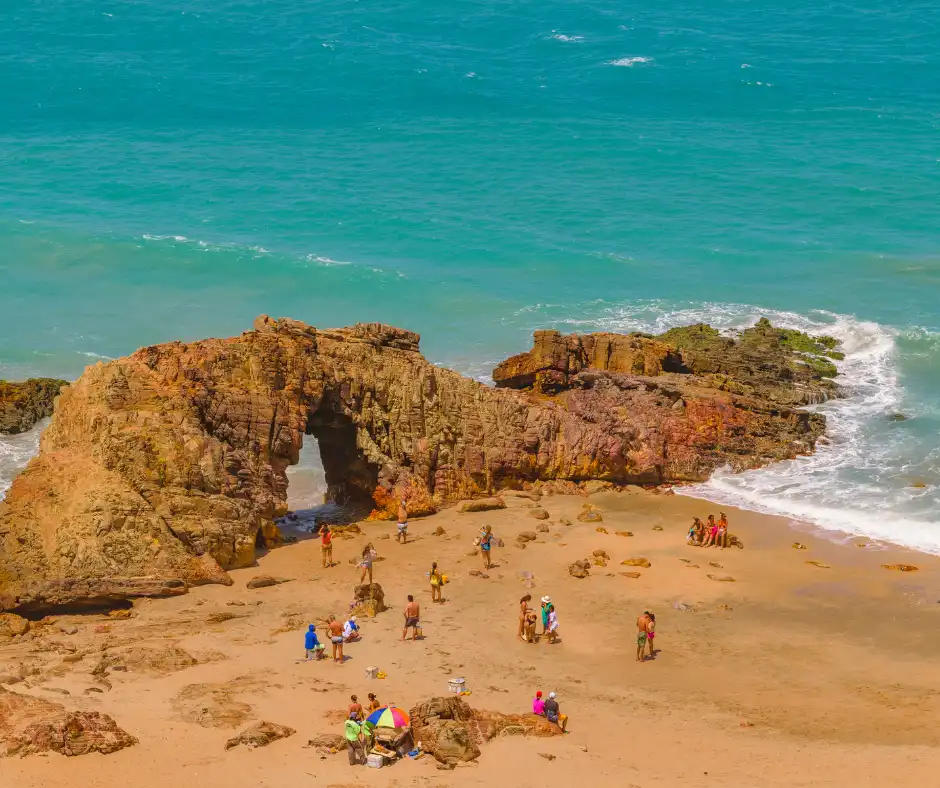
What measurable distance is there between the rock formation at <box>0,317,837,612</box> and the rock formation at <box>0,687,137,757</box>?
18.8 feet

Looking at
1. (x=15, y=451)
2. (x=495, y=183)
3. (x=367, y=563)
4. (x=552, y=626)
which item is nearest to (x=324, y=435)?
(x=367, y=563)

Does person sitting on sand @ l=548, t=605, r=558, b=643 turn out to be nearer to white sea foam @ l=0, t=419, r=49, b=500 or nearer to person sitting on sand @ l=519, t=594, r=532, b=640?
person sitting on sand @ l=519, t=594, r=532, b=640

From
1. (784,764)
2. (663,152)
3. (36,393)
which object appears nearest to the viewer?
(784,764)

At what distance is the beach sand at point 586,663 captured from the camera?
17125mm

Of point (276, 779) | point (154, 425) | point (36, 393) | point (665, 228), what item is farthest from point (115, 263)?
point (276, 779)

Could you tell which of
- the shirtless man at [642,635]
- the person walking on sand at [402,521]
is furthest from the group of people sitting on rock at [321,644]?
the person walking on sand at [402,521]

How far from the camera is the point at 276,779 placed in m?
16.4

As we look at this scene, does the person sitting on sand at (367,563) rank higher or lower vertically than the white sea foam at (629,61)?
lower

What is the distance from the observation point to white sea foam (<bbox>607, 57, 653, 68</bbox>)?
241 ft

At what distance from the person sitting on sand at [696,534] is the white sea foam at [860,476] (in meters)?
2.63

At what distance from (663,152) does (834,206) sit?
34.5 feet

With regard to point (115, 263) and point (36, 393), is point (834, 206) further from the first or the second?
point (36, 393)

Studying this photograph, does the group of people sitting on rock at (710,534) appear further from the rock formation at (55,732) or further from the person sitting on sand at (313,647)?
the rock formation at (55,732)

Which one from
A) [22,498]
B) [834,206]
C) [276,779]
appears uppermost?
[834,206]
